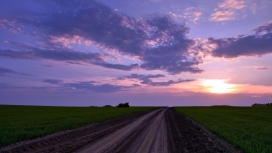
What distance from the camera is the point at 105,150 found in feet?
35.2

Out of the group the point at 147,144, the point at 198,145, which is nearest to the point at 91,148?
the point at 147,144

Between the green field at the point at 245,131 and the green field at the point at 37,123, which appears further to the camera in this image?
the green field at the point at 37,123

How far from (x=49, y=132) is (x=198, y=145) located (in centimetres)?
1176

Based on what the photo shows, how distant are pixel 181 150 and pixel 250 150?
3444mm

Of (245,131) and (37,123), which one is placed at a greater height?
(37,123)

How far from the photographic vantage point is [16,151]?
10.9m

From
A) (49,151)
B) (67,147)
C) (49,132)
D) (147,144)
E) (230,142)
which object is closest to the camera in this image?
(49,151)

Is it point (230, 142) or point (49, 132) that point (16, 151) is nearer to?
point (49, 132)

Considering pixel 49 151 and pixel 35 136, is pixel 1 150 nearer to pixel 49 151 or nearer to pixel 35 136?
pixel 49 151

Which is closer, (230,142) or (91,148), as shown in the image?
(91,148)

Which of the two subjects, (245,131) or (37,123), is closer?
(245,131)

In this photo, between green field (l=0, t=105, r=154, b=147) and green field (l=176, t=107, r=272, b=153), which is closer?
green field (l=176, t=107, r=272, b=153)

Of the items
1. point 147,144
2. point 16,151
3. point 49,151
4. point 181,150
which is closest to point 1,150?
point 16,151

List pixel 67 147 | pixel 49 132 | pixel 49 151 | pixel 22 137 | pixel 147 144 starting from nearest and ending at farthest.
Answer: pixel 49 151 < pixel 67 147 < pixel 147 144 < pixel 22 137 < pixel 49 132
